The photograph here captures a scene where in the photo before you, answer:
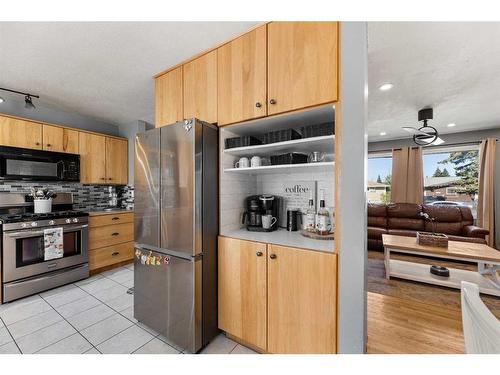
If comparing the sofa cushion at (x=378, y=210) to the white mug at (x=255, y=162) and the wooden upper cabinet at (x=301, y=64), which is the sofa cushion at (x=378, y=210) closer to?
the white mug at (x=255, y=162)

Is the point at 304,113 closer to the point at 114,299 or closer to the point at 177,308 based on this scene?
the point at 177,308

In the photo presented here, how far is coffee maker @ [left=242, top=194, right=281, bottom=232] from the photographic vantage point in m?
1.72

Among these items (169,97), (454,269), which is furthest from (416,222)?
(169,97)

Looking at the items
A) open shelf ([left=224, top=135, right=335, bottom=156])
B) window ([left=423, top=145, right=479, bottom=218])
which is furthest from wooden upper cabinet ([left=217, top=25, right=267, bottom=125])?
window ([left=423, top=145, right=479, bottom=218])

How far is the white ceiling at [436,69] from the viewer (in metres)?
1.52

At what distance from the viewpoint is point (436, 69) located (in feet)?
6.59

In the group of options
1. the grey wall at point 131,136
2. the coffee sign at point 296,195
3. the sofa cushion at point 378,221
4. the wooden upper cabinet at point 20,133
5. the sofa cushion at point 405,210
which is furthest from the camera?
the sofa cushion at point 378,221

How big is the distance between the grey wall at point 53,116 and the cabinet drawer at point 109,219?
5.19ft

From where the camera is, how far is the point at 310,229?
155 cm

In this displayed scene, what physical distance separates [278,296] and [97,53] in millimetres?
2395

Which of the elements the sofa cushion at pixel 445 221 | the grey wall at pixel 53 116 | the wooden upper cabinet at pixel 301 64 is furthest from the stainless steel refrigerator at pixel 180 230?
the sofa cushion at pixel 445 221

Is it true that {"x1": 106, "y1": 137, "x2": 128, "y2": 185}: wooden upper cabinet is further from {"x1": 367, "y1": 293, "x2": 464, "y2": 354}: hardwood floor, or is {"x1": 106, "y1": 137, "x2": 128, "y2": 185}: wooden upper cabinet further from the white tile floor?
{"x1": 367, "y1": 293, "x2": 464, "y2": 354}: hardwood floor

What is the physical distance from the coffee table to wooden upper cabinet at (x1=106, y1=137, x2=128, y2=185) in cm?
437
